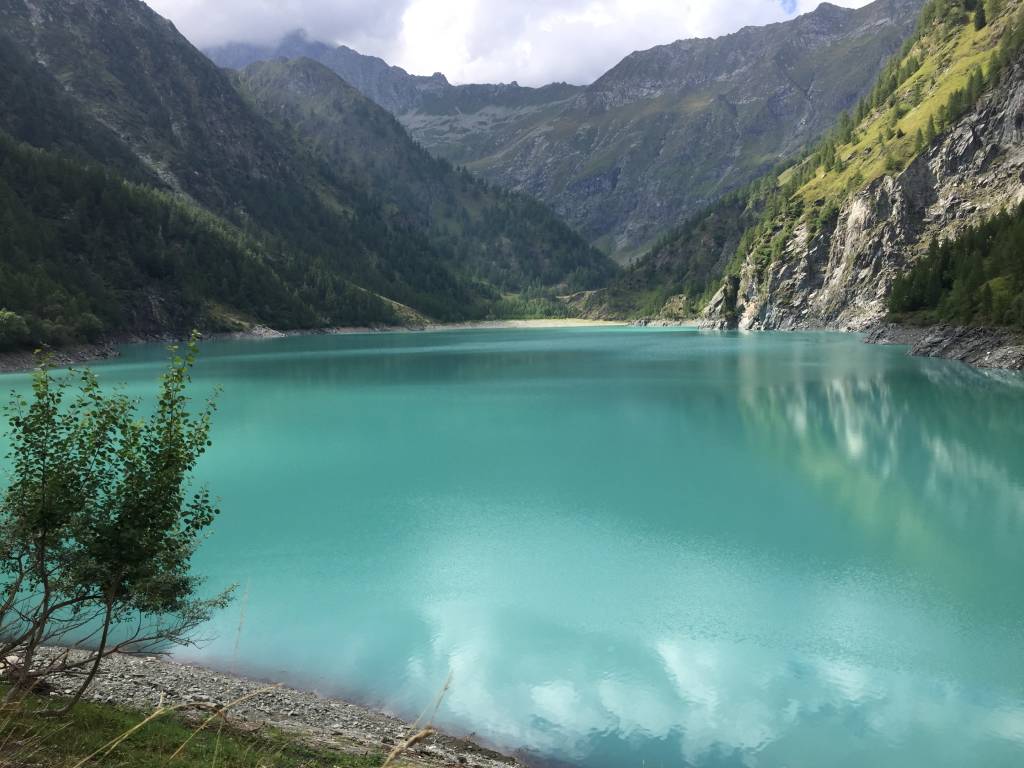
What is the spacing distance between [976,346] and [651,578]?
246 ft

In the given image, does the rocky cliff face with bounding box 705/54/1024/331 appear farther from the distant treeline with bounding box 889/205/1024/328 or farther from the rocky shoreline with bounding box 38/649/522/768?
the rocky shoreline with bounding box 38/649/522/768

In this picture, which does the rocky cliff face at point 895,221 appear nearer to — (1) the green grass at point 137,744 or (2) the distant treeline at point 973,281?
(2) the distant treeline at point 973,281

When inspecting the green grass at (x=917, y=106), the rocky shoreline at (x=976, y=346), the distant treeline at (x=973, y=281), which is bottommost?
the rocky shoreline at (x=976, y=346)

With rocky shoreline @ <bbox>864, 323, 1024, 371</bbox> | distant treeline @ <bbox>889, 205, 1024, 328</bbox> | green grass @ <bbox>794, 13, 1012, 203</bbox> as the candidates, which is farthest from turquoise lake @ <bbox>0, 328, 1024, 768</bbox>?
green grass @ <bbox>794, 13, 1012, 203</bbox>

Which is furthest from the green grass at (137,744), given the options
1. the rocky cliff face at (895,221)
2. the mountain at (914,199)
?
the rocky cliff face at (895,221)

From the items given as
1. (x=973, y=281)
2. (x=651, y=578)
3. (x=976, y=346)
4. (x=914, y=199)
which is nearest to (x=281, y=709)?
(x=651, y=578)

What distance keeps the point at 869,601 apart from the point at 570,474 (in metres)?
15.8

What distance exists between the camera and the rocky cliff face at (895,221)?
12512 centimetres

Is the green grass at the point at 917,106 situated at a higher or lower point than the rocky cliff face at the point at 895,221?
higher

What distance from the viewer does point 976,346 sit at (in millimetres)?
77125

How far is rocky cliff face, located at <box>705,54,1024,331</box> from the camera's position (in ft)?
411

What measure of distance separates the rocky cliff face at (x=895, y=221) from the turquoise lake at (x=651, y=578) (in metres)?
104

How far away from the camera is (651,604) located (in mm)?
17703

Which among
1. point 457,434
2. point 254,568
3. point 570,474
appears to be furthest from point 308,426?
point 254,568
